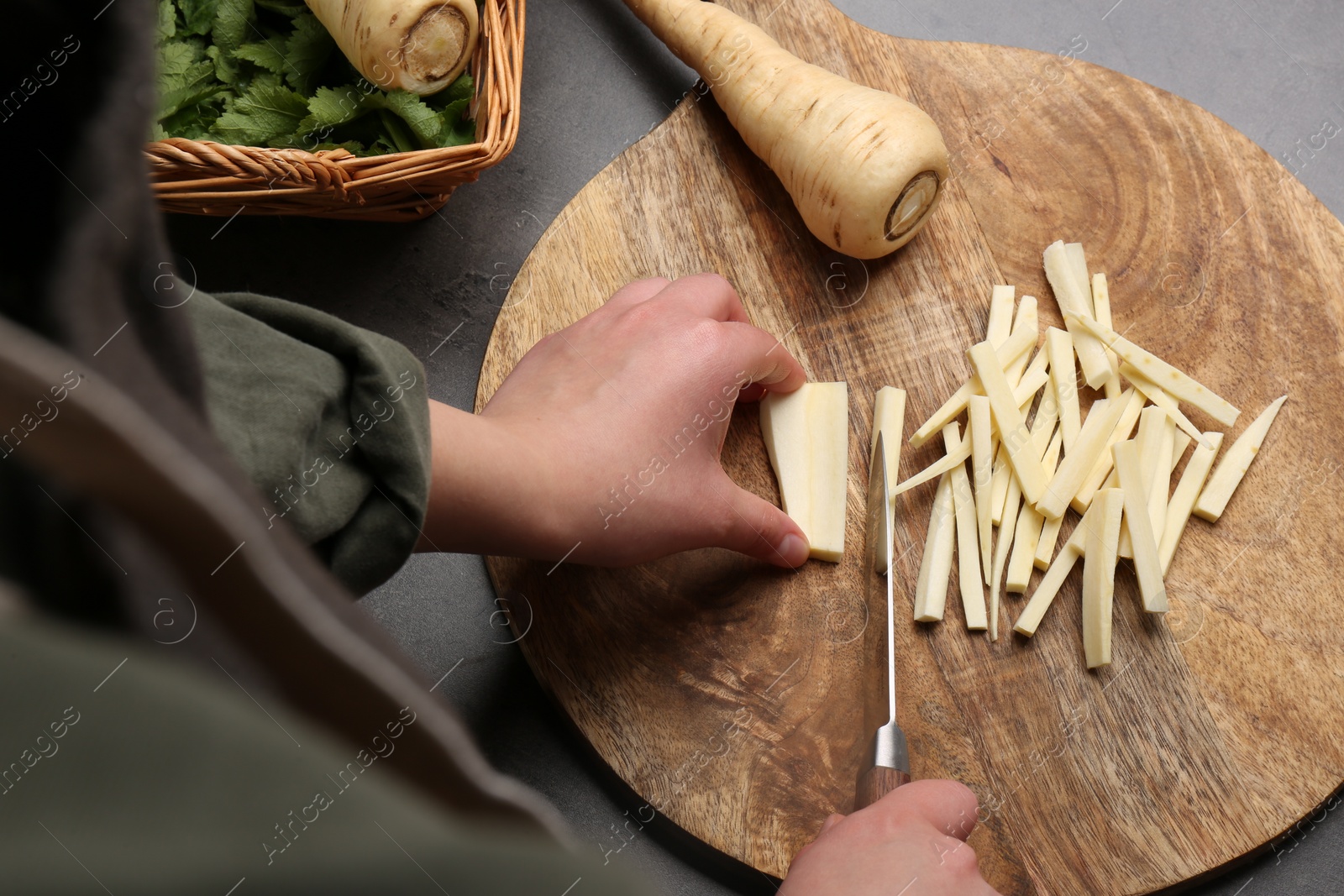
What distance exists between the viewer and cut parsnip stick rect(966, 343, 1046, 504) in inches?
34.3

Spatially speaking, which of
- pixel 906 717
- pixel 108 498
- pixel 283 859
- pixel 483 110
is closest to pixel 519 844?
pixel 283 859

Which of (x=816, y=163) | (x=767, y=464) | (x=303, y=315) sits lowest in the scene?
(x=767, y=464)

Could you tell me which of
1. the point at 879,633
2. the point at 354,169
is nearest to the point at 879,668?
the point at 879,633

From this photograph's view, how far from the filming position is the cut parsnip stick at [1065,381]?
901 millimetres

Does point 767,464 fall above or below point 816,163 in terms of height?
below

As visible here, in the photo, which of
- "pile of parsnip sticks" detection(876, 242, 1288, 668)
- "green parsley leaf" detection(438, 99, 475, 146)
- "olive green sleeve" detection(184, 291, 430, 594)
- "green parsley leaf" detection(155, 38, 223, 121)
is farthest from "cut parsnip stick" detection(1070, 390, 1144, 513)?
"green parsley leaf" detection(155, 38, 223, 121)

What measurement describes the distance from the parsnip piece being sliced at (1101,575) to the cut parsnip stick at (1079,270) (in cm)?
22

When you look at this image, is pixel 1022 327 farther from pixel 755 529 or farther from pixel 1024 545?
pixel 755 529

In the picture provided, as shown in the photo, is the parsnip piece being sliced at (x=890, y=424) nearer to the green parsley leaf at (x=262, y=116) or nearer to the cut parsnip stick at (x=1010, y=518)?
the cut parsnip stick at (x=1010, y=518)

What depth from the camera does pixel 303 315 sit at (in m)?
0.54

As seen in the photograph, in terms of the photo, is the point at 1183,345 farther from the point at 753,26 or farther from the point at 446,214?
the point at 446,214

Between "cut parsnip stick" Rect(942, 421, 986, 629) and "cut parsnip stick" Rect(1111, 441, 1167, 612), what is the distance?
14 centimetres

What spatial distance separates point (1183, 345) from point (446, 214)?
2.95 ft

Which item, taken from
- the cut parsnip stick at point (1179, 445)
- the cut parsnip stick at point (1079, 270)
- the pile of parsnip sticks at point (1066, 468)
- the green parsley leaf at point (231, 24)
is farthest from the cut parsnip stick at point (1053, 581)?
the green parsley leaf at point (231, 24)
